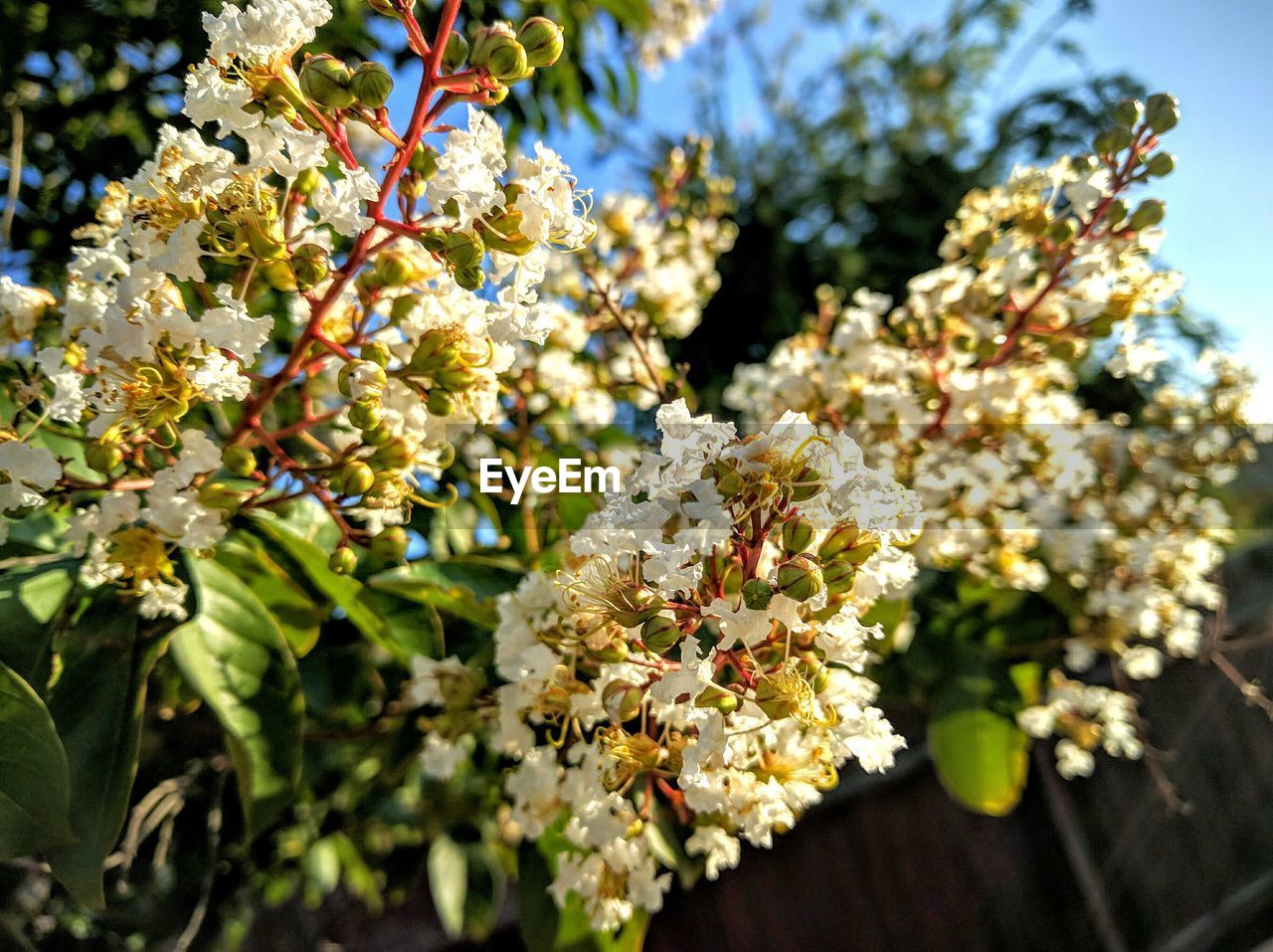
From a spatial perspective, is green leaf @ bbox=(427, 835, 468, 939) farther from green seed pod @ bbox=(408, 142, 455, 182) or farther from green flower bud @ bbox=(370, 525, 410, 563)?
green seed pod @ bbox=(408, 142, 455, 182)

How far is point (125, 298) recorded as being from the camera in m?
0.55

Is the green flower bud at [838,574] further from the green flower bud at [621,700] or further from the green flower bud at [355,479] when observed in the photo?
the green flower bud at [355,479]

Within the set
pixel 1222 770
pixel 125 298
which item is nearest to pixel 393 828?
pixel 125 298

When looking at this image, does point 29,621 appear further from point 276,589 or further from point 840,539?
point 840,539

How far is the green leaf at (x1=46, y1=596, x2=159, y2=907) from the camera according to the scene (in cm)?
56

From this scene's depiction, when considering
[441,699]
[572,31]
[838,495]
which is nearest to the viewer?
[838,495]

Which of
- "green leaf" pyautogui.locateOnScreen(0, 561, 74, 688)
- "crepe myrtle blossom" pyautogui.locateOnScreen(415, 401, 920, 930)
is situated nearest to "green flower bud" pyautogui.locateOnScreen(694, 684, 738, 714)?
"crepe myrtle blossom" pyautogui.locateOnScreen(415, 401, 920, 930)

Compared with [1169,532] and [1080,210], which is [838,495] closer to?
[1080,210]

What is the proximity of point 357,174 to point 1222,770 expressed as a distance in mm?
2985

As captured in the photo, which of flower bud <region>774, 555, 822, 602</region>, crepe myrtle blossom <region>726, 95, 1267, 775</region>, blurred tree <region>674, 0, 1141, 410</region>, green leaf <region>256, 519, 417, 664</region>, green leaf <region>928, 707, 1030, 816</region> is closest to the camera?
flower bud <region>774, 555, 822, 602</region>

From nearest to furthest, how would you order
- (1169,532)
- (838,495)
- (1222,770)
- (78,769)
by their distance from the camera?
(838,495)
(78,769)
(1169,532)
(1222,770)

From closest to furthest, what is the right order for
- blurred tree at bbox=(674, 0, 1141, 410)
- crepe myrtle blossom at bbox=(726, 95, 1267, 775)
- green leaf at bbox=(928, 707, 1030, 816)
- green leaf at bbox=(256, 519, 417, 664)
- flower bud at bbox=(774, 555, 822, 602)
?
flower bud at bbox=(774, 555, 822, 602) → green leaf at bbox=(256, 519, 417, 664) → crepe myrtle blossom at bbox=(726, 95, 1267, 775) → green leaf at bbox=(928, 707, 1030, 816) → blurred tree at bbox=(674, 0, 1141, 410)

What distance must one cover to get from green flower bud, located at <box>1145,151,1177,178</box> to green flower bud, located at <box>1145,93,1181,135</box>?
0.9 inches

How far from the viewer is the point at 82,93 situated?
1.12 m
